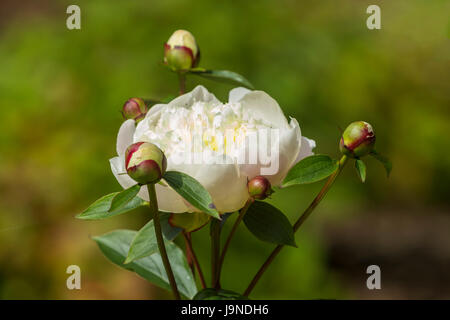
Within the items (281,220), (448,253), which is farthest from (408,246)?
(281,220)

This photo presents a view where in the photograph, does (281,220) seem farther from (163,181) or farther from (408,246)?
(408,246)

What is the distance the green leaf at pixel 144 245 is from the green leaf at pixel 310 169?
119 mm

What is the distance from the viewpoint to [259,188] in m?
0.42

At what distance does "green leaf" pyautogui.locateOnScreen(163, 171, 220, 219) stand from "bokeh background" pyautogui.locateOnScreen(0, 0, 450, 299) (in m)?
0.91

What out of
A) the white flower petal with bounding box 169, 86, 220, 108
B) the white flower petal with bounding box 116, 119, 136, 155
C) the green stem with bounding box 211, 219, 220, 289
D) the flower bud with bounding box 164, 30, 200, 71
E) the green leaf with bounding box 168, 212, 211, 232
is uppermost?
the flower bud with bounding box 164, 30, 200, 71

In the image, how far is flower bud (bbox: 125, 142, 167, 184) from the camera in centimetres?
39

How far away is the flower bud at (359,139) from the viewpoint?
17.4 inches

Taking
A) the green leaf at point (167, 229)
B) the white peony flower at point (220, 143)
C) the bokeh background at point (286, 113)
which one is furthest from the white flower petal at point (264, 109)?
the bokeh background at point (286, 113)

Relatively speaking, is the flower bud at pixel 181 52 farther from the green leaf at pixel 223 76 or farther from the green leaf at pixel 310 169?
the green leaf at pixel 310 169

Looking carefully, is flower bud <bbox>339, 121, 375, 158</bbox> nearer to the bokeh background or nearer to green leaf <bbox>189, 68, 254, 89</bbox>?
green leaf <bbox>189, 68, 254, 89</bbox>

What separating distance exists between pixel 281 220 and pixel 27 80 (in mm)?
1190

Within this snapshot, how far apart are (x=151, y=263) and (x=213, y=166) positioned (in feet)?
0.71

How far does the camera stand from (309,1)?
5.91 feet

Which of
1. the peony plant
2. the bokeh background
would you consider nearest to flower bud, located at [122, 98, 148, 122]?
the peony plant
